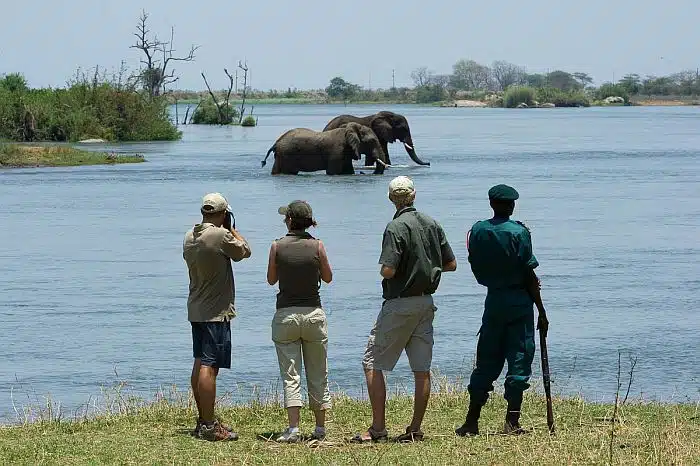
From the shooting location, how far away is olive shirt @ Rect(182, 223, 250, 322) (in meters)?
9.88

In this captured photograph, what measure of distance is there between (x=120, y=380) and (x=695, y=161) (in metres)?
38.8

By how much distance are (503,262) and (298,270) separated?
1403 mm

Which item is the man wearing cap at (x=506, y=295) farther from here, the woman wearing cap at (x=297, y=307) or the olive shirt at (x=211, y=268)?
the olive shirt at (x=211, y=268)

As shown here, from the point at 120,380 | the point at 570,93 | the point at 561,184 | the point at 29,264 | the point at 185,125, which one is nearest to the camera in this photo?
the point at 120,380

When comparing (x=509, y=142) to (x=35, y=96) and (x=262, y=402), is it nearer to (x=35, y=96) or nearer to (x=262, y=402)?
(x=35, y=96)

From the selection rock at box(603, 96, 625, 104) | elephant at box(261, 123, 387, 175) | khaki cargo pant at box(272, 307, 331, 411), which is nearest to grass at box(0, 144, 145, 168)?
elephant at box(261, 123, 387, 175)

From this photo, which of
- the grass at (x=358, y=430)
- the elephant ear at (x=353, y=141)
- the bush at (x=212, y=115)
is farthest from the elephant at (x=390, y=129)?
the bush at (x=212, y=115)

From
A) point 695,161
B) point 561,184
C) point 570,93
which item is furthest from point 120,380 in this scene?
point 570,93

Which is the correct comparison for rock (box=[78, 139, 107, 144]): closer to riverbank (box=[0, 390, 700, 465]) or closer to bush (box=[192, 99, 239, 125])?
bush (box=[192, 99, 239, 125])

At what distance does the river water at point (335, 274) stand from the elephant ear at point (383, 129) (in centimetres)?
200

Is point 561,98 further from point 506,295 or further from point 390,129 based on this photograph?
point 506,295

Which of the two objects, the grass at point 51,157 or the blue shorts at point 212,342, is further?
the grass at point 51,157

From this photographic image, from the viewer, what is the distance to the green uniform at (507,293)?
979 cm

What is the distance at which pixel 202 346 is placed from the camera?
9.95 metres
